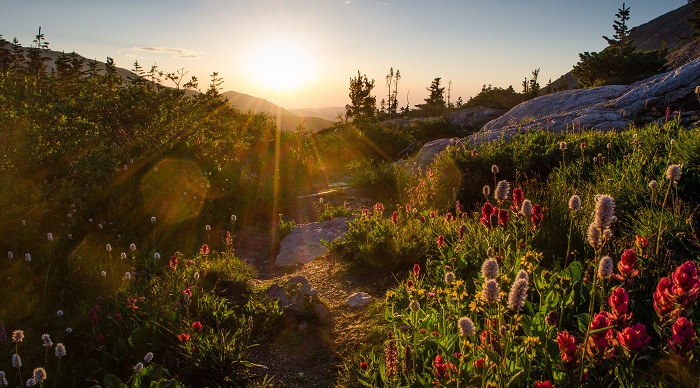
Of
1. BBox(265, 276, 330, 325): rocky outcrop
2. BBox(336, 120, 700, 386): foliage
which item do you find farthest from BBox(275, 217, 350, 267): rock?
BBox(265, 276, 330, 325): rocky outcrop

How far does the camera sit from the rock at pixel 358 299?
526 cm

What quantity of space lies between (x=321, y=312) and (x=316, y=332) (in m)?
0.32

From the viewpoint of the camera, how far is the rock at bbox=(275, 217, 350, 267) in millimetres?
7527

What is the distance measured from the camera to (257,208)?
34.2 feet

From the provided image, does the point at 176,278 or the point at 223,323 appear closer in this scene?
the point at 223,323

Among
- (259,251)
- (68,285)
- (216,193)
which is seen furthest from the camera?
(216,193)

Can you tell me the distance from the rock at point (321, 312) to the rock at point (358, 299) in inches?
12.7

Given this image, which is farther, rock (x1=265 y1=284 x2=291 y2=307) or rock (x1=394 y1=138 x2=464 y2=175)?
rock (x1=394 y1=138 x2=464 y2=175)

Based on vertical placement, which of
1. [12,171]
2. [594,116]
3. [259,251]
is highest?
[594,116]

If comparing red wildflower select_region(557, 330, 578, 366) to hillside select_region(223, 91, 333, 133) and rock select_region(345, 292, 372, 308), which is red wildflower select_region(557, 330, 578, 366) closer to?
rock select_region(345, 292, 372, 308)

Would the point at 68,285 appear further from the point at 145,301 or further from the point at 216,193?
the point at 216,193

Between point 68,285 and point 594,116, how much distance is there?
12343mm

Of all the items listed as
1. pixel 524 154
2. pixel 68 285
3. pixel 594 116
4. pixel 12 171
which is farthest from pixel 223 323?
pixel 594 116

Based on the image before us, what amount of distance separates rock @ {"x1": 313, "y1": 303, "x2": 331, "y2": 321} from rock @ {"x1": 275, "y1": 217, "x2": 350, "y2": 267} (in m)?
2.21
